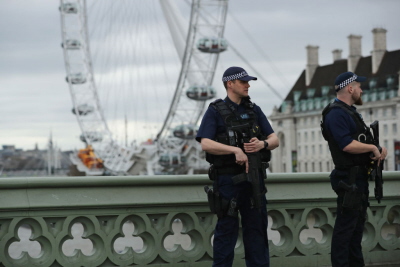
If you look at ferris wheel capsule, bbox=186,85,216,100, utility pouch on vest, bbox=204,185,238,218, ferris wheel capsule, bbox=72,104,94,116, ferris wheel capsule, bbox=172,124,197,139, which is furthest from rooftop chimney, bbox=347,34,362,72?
utility pouch on vest, bbox=204,185,238,218

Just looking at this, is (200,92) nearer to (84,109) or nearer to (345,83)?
(84,109)

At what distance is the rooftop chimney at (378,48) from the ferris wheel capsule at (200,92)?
3737 cm

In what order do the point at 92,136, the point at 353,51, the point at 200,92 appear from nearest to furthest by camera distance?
the point at 200,92
the point at 92,136
the point at 353,51

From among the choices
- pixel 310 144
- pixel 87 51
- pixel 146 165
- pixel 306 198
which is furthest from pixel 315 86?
pixel 306 198

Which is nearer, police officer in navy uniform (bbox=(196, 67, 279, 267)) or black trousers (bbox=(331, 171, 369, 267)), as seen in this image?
police officer in navy uniform (bbox=(196, 67, 279, 267))

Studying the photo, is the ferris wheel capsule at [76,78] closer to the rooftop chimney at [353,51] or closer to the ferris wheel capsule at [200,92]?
the ferris wheel capsule at [200,92]

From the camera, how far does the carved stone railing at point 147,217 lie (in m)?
5.43

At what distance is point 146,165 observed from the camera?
350 feet

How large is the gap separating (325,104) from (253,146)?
368 ft

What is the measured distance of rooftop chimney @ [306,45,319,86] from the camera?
11912cm

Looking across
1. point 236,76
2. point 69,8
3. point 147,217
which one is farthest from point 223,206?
point 69,8

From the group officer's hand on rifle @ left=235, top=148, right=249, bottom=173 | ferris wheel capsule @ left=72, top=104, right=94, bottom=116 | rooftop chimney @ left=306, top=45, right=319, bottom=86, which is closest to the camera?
officer's hand on rifle @ left=235, top=148, right=249, bottom=173

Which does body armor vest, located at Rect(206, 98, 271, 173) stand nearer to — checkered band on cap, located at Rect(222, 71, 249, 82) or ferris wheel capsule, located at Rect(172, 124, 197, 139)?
checkered band on cap, located at Rect(222, 71, 249, 82)

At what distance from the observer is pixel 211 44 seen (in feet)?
208
